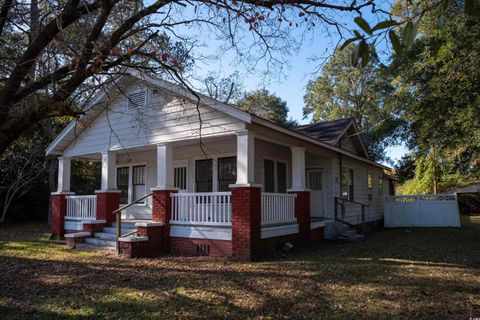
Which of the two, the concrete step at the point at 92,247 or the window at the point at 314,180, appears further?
the window at the point at 314,180

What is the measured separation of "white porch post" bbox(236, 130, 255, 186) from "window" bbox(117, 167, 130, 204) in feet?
25.4

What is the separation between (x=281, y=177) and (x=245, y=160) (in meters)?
5.17

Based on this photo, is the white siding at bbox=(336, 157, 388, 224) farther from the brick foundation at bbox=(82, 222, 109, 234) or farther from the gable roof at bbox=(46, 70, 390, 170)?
the brick foundation at bbox=(82, 222, 109, 234)

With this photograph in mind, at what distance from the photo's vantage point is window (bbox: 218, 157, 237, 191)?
12812mm

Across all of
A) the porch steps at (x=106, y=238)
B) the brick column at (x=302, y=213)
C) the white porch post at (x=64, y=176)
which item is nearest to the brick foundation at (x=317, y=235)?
the brick column at (x=302, y=213)

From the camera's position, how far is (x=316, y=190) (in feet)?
49.2

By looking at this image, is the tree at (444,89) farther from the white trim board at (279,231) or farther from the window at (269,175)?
the white trim board at (279,231)

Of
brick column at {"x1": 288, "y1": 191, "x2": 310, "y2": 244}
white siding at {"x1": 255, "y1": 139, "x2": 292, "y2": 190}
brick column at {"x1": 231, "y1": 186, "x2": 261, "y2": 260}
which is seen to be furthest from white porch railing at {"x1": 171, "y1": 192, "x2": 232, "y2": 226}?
white siding at {"x1": 255, "y1": 139, "x2": 292, "y2": 190}

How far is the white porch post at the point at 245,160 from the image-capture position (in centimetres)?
933

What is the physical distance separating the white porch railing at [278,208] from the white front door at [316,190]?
3535mm

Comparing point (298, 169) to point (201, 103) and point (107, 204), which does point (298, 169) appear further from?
point (107, 204)

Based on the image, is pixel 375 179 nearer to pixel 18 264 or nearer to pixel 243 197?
pixel 243 197

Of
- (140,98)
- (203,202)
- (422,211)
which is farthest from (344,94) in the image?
(203,202)

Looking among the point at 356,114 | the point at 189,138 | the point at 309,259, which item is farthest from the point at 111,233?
the point at 356,114
